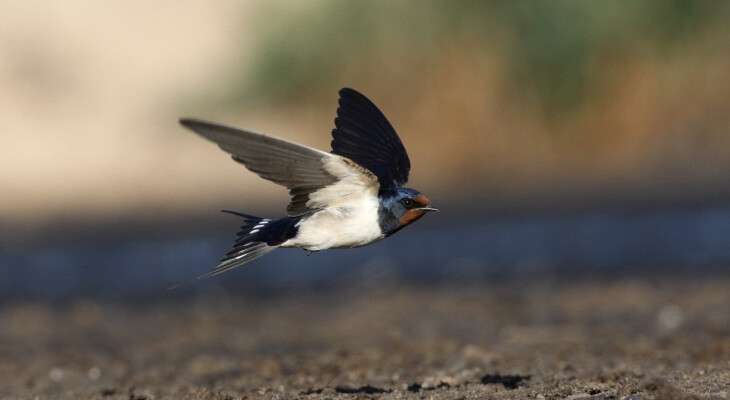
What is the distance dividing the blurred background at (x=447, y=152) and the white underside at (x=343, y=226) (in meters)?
6.48

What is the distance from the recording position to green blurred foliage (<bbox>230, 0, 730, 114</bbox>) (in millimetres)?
17141

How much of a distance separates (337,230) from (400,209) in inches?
11.0

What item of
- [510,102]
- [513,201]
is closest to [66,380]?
[513,201]

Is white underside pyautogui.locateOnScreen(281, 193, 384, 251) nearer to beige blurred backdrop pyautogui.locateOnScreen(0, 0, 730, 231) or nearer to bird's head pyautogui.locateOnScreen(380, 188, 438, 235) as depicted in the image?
bird's head pyautogui.locateOnScreen(380, 188, 438, 235)

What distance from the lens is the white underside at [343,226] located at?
6.43m

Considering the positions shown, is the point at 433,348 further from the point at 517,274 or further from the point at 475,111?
the point at 475,111

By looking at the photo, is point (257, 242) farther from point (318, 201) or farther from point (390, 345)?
point (390, 345)

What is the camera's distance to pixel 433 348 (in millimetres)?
8734

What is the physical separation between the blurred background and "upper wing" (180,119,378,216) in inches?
256

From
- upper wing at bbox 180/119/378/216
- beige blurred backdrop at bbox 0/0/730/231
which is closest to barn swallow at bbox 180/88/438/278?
upper wing at bbox 180/119/378/216

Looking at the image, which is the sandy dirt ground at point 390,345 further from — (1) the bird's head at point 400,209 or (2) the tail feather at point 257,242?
(1) the bird's head at point 400,209

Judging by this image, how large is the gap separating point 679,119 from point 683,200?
152 cm

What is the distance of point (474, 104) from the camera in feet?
56.6

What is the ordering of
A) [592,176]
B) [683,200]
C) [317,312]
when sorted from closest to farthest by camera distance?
1. [317,312]
2. [683,200]
3. [592,176]
